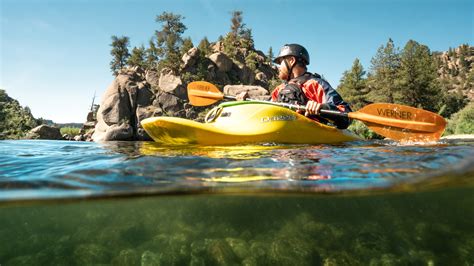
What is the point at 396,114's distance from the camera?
6047 mm

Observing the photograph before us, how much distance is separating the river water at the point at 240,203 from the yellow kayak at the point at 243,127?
22 cm

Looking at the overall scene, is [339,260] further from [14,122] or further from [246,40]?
[246,40]

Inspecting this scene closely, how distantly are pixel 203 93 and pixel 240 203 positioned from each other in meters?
4.18

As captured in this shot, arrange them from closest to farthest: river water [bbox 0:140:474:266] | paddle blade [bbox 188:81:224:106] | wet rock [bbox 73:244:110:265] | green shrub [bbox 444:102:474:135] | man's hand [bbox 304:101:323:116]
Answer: river water [bbox 0:140:474:266] → wet rock [bbox 73:244:110:265] → man's hand [bbox 304:101:323:116] → paddle blade [bbox 188:81:224:106] → green shrub [bbox 444:102:474:135]

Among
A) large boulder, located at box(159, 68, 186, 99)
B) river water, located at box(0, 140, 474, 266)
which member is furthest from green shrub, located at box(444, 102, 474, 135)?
large boulder, located at box(159, 68, 186, 99)

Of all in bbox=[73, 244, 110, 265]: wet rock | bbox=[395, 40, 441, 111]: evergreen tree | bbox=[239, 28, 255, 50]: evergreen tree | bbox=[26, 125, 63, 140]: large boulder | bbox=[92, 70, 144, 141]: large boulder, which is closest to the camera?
bbox=[73, 244, 110, 265]: wet rock

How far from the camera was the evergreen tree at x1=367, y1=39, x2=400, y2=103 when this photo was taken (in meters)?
41.1

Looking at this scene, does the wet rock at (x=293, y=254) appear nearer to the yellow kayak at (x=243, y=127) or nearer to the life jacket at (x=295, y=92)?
the yellow kayak at (x=243, y=127)

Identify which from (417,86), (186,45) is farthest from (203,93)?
(186,45)

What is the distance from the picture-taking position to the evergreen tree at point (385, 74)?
4106 cm

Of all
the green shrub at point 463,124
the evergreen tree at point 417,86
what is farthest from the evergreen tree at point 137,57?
the green shrub at point 463,124

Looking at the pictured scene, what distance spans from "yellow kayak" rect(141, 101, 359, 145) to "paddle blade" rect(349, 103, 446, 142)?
2.82 feet

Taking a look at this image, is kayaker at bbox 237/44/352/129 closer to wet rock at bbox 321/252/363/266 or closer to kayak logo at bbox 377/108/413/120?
kayak logo at bbox 377/108/413/120

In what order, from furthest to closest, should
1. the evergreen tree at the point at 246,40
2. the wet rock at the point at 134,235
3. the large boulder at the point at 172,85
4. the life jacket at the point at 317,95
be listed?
the evergreen tree at the point at 246,40
the large boulder at the point at 172,85
the life jacket at the point at 317,95
the wet rock at the point at 134,235
